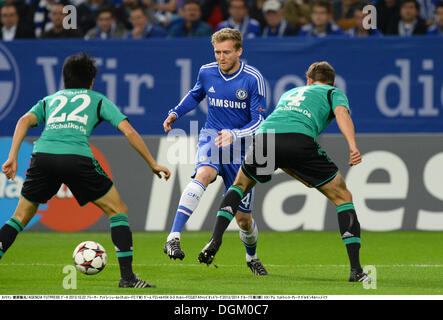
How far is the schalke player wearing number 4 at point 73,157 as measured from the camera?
268 inches

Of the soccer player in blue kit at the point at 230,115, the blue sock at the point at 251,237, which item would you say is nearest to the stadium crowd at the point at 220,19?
the soccer player in blue kit at the point at 230,115

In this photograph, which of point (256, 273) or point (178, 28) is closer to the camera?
point (256, 273)

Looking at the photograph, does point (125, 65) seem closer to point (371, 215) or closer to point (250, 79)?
point (371, 215)

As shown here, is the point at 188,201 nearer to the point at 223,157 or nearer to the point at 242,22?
the point at 223,157

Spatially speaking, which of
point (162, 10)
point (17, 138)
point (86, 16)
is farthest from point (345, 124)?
point (162, 10)

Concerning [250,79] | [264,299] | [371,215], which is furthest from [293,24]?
[264,299]

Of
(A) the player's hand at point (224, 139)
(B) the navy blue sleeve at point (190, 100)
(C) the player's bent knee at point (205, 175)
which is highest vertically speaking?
(B) the navy blue sleeve at point (190, 100)

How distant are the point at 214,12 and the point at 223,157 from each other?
7290 mm

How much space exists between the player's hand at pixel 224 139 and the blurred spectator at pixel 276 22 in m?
6.94

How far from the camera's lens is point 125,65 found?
13.8m

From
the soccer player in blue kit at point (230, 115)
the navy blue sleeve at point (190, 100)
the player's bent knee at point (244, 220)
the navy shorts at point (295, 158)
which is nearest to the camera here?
the navy shorts at point (295, 158)

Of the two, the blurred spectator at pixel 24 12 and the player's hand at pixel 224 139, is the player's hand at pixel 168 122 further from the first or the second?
the blurred spectator at pixel 24 12

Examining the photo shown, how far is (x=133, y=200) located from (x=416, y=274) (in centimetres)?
530

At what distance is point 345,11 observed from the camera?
49.6ft
